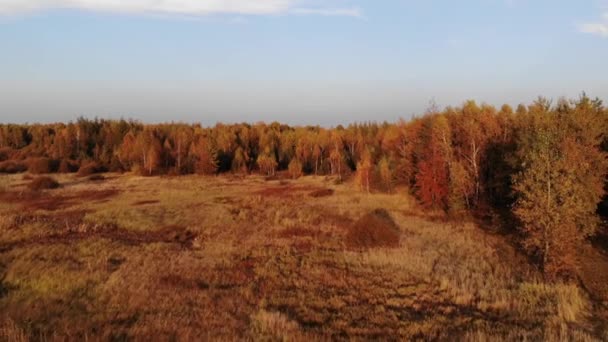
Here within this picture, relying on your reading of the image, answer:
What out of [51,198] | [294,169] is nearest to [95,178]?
[51,198]

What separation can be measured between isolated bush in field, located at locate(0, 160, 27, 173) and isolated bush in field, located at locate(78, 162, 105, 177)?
10.9 meters

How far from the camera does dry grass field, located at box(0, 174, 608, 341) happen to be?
11.9m

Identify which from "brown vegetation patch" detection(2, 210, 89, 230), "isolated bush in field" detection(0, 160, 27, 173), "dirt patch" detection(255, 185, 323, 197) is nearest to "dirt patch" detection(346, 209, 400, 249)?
"brown vegetation patch" detection(2, 210, 89, 230)

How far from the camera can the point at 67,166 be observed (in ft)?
227

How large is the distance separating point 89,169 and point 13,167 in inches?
542

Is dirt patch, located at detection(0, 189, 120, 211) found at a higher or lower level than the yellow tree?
lower

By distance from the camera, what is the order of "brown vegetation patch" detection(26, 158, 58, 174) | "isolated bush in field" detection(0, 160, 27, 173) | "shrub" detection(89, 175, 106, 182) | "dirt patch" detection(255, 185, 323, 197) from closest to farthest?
"dirt patch" detection(255, 185, 323, 197) < "shrub" detection(89, 175, 106, 182) < "brown vegetation patch" detection(26, 158, 58, 174) < "isolated bush in field" detection(0, 160, 27, 173)

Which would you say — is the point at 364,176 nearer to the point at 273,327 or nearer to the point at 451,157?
the point at 451,157

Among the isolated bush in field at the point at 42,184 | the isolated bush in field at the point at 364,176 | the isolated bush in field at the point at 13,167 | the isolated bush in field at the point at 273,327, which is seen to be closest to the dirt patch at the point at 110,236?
the isolated bush in field at the point at 273,327

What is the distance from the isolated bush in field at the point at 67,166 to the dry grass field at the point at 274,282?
138 feet

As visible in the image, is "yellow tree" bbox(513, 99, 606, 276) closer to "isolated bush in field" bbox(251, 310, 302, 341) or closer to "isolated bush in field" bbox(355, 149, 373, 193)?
"isolated bush in field" bbox(251, 310, 302, 341)

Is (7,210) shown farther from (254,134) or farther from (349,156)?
(254,134)

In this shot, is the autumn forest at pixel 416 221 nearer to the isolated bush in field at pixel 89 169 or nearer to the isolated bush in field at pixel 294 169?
the isolated bush in field at pixel 89 169

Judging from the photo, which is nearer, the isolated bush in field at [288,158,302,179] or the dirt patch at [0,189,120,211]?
the dirt patch at [0,189,120,211]
